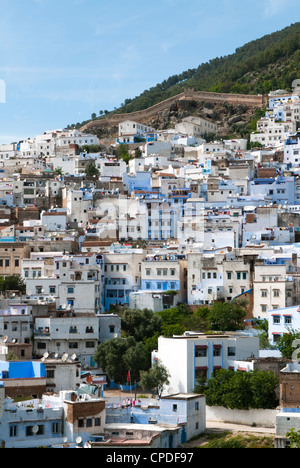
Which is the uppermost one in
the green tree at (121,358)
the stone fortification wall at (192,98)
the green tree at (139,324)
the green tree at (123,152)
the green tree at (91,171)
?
the stone fortification wall at (192,98)

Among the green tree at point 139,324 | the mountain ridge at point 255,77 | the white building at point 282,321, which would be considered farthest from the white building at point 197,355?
the mountain ridge at point 255,77

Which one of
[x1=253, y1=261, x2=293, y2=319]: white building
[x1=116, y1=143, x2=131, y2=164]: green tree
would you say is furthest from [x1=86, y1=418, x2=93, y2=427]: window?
[x1=116, y1=143, x2=131, y2=164]: green tree

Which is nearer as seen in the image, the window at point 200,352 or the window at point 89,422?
the window at point 89,422

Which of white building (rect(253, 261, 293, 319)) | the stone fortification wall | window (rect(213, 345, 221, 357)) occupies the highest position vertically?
the stone fortification wall

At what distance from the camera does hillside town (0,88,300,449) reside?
1831 cm

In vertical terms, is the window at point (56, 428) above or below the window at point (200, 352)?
below

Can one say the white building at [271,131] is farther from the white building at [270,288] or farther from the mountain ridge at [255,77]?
the white building at [270,288]

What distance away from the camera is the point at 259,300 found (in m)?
27.4

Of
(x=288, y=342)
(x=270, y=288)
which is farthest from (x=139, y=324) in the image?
(x=288, y=342)

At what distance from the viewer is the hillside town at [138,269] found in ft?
60.1

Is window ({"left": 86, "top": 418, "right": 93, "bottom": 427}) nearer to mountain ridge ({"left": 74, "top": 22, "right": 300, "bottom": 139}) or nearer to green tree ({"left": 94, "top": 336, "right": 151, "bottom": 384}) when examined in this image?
green tree ({"left": 94, "top": 336, "right": 151, "bottom": 384})

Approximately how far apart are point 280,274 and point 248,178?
15.1 metres

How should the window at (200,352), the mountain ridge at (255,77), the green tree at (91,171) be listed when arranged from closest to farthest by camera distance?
the window at (200,352) → the green tree at (91,171) → the mountain ridge at (255,77)

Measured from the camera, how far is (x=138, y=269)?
3077cm
